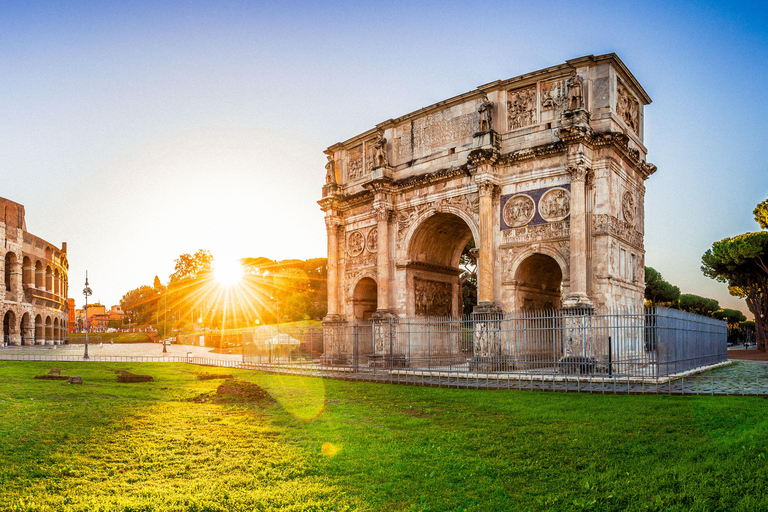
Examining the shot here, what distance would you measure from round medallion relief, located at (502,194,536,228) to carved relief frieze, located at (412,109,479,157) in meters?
3.42

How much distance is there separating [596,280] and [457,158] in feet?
24.5

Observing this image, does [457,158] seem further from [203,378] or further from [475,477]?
[475,477]

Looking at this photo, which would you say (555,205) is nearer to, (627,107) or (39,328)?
(627,107)

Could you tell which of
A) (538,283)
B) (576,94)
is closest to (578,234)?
(538,283)

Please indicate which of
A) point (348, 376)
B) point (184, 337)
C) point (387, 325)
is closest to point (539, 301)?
point (387, 325)

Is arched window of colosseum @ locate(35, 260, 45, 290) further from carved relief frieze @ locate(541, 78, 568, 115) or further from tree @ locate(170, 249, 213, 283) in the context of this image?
carved relief frieze @ locate(541, 78, 568, 115)

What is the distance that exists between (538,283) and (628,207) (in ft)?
14.5

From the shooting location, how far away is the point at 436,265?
25.9 m

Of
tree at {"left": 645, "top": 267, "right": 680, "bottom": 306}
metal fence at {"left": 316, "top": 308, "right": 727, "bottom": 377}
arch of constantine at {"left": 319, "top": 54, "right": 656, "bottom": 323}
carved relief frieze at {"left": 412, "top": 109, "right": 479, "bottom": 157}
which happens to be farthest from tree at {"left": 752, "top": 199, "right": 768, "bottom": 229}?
carved relief frieze at {"left": 412, "top": 109, "right": 479, "bottom": 157}

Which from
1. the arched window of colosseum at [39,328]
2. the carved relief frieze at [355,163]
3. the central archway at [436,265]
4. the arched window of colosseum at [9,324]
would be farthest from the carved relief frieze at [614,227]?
the arched window of colosseum at [39,328]

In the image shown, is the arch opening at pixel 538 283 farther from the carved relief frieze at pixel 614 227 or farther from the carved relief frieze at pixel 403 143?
the carved relief frieze at pixel 403 143

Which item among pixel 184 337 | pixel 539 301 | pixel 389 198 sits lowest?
pixel 184 337

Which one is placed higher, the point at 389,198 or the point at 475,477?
the point at 389,198

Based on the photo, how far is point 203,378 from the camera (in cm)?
1786
